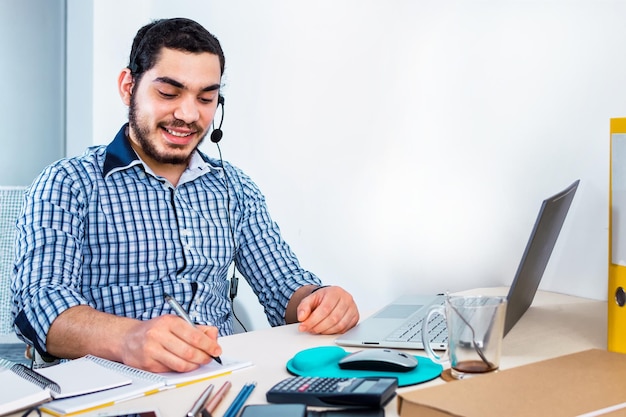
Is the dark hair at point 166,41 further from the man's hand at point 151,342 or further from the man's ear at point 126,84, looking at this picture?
the man's hand at point 151,342

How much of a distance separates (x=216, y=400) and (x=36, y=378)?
0.25 metres

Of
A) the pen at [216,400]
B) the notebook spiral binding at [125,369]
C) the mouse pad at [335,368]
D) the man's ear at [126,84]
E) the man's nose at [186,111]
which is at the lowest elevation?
the pen at [216,400]

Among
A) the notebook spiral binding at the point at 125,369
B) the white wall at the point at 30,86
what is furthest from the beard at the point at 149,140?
the white wall at the point at 30,86

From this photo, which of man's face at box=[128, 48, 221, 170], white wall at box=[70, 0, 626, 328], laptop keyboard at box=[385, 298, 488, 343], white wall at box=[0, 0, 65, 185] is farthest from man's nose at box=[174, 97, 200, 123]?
white wall at box=[0, 0, 65, 185]

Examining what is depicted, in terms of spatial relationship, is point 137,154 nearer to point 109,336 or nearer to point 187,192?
point 187,192

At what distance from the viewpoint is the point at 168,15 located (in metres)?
2.57

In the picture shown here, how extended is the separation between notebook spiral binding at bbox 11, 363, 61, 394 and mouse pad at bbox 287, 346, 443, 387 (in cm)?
31

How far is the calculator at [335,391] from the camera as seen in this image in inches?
32.4

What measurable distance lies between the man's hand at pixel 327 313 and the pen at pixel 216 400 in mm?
356

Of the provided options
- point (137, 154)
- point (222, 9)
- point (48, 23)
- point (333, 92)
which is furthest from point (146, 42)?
point (48, 23)

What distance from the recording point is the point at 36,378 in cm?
92

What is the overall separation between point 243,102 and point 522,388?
163 centimetres

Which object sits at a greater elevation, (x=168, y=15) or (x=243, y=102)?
(x=168, y=15)

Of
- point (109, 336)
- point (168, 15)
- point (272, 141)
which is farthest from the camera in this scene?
point (168, 15)
